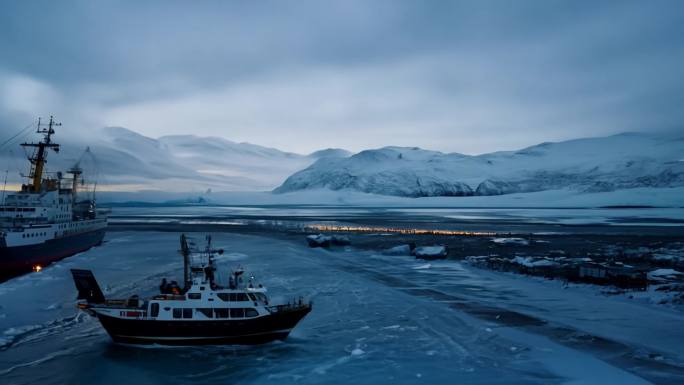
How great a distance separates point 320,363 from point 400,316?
8009 millimetres

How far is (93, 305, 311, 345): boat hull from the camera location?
20953 mm

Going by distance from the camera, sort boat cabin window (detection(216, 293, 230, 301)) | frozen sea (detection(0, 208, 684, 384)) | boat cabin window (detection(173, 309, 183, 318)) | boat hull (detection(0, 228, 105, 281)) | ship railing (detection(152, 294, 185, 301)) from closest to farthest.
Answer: frozen sea (detection(0, 208, 684, 384)), boat cabin window (detection(173, 309, 183, 318)), ship railing (detection(152, 294, 185, 301)), boat cabin window (detection(216, 293, 230, 301)), boat hull (detection(0, 228, 105, 281))

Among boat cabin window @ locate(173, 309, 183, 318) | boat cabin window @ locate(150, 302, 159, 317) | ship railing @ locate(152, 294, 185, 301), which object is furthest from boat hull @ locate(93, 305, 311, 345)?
ship railing @ locate(152, 294, 185, 301)

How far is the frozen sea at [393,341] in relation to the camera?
1738 cm

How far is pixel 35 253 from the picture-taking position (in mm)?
41656

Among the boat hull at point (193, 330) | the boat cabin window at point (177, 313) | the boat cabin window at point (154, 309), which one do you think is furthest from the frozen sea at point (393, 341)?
the boat cabin window at point (154, 309)

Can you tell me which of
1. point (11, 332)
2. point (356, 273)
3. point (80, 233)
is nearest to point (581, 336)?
point (356, 273)

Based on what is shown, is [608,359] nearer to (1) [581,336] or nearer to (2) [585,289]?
(1) [581,336]

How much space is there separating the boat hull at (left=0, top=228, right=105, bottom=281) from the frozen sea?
339 cm

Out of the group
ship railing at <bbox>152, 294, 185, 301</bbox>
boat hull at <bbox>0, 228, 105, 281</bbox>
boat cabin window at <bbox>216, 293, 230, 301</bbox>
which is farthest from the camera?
boat hull at <bbox>0, 228, 105, 281</bbox>

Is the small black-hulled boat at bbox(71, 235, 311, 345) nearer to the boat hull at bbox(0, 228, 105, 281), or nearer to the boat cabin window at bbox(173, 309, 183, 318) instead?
the boat cabin window at bbox(173, 309, 183, 318)

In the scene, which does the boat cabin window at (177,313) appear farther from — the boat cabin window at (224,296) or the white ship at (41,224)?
the white ship at (41,224)

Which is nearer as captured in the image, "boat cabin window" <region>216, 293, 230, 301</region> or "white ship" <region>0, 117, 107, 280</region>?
"boat cabin window" <region>216, 293, 230, 301</region>

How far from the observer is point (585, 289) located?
103 ft
